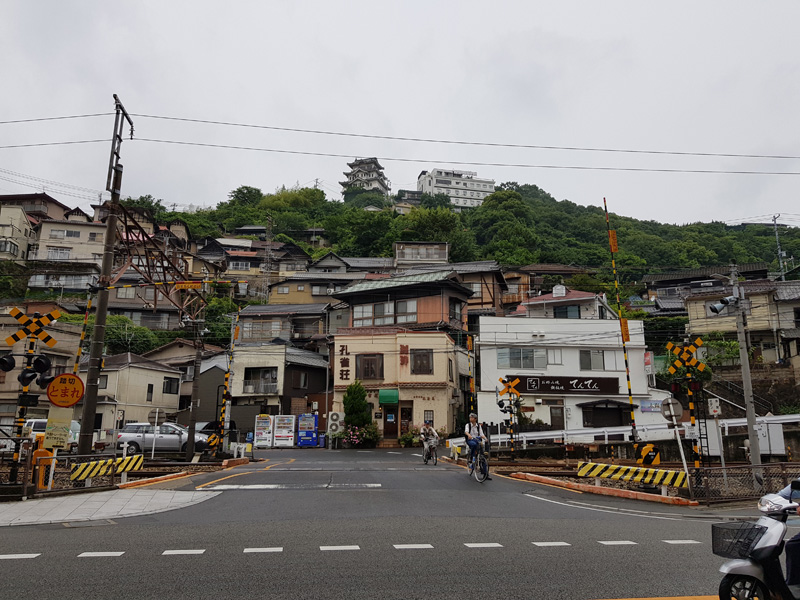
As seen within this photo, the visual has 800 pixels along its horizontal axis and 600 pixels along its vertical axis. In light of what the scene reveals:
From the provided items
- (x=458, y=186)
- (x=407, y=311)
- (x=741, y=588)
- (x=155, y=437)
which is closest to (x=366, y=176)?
(x=458, y=186)

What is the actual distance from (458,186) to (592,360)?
11403 cm

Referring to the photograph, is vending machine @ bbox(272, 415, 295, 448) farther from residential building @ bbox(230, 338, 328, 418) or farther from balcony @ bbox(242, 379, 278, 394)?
balcony @ bbox(242, 379, 278, 394)

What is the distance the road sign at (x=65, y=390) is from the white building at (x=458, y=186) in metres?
136

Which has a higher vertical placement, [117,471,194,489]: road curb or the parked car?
the parked car

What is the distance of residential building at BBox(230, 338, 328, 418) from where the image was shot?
45812mm

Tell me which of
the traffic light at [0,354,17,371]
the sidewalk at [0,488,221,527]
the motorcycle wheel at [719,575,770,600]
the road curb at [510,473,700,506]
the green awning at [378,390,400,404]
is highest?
the green awning at [378,390,400,404]

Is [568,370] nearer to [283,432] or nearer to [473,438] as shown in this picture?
[283,432]

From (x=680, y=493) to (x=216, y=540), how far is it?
461 inches

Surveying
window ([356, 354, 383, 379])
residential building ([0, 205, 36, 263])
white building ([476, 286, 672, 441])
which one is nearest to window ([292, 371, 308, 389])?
window ([356, 354, 383, 379])

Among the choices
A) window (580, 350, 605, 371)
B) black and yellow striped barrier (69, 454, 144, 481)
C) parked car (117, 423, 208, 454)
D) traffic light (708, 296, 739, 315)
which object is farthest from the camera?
window (580, 350, 605, 371)

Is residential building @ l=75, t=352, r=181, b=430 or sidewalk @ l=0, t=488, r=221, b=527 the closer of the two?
sidewalk @ l=0, t=488, r=221, b=527

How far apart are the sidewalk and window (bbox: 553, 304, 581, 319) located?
37.0 metres

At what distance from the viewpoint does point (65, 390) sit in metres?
13.7

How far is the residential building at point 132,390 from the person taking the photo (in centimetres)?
4150
